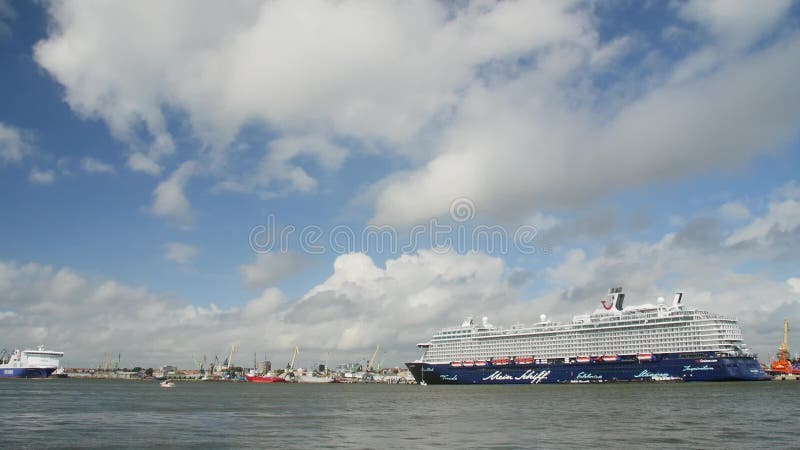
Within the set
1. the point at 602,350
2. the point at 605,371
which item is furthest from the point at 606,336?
the point at 605,371

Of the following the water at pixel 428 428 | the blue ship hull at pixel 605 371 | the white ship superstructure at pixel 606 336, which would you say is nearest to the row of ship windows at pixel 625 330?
the white ship superstructure at pixel 606 336

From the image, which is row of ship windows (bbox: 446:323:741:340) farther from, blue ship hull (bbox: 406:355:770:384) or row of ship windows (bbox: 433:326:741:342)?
blue ship hull (bbox: 406:355:770:384)

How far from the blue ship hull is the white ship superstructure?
259 cm

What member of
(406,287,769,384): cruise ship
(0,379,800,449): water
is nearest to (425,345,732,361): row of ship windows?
(406,287,769,384): cruise ship

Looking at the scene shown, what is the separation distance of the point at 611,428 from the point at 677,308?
10201 centimetres

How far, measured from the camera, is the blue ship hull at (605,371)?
121625 mm

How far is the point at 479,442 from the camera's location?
119 feet

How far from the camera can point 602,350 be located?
14350 centimetres

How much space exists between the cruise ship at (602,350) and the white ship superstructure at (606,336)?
19 centimetres

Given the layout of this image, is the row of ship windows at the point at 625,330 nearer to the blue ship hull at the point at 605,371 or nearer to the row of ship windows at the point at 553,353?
the row of ship windows at the point at 553,353

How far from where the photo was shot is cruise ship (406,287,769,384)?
124 m

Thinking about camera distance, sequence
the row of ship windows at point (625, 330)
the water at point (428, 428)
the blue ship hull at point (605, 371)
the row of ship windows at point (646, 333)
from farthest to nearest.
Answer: the row of ship windows at point (625, 330), the row of ship windows at point (646, 333), the blue ship hull at point (605, 371), the water at point (428, 428)

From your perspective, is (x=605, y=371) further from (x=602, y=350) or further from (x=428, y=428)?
(x=428, y=428)

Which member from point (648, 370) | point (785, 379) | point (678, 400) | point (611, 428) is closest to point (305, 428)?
point (611, 428)
